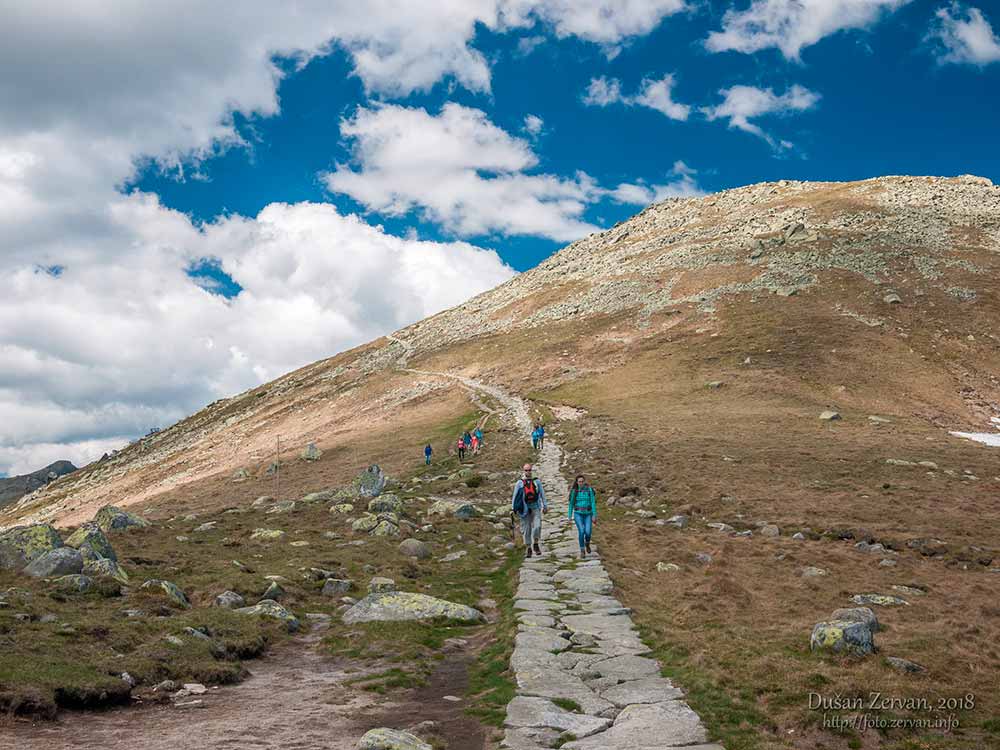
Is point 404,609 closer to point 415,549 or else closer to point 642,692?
point 415,549

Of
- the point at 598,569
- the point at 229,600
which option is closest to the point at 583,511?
the point at 598,569

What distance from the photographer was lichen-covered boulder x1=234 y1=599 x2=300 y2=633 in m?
16.0

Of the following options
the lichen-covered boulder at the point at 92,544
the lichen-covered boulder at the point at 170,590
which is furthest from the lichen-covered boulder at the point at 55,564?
the lichen-covered boulder at the point at 170,590

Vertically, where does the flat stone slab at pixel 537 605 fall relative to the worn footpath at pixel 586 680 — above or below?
above

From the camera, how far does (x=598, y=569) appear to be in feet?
67.9

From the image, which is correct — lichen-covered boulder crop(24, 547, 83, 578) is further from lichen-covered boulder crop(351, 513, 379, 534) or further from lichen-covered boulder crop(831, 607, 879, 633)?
lichen-covered boulder crop(831, 607, 879, 633)

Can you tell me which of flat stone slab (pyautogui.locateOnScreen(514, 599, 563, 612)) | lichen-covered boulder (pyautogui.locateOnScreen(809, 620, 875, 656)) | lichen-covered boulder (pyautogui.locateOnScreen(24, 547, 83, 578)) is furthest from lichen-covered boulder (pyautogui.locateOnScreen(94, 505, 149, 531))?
lichen-covered boulder (pyautogui.locateOnScreen(809, 620, 875, 656))

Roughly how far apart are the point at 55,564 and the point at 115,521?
1006 centimetres

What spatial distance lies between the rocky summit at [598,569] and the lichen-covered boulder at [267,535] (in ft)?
0.38

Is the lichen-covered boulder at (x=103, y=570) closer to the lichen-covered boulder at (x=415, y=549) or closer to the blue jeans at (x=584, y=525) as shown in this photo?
the lichen-covered boulder at (x=415, y=549)

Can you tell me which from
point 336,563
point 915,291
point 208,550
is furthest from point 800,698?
point 915,291

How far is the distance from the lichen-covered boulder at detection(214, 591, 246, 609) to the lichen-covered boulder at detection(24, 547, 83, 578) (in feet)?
13.0

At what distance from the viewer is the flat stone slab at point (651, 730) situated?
30.5ft

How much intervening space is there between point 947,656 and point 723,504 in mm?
17358
